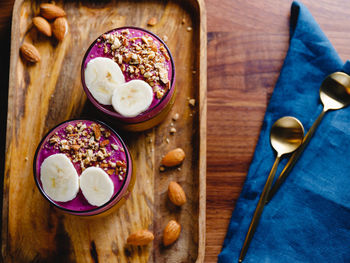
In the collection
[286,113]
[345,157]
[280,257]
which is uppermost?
[286,113]

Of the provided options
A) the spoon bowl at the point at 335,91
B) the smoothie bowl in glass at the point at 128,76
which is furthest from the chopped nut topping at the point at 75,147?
the spoon bowl at the point at 335,91

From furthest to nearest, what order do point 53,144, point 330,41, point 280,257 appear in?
point 330,41 → point 280,257 → point 53,144

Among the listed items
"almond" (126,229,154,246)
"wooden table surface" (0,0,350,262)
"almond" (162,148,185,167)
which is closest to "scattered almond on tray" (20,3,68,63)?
"wooden table surface" (0,0,350,262)

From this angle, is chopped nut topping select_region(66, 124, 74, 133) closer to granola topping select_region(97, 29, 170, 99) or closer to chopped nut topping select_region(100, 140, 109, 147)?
chopped nut topping select_region(100, 140, 109, 147)

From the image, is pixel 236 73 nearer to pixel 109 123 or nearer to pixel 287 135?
pixel 287 135

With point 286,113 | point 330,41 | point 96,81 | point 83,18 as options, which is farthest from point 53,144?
point 330,41

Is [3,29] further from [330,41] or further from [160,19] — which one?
[330,41]

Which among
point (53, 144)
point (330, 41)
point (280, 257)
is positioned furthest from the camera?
point (330, 41)
